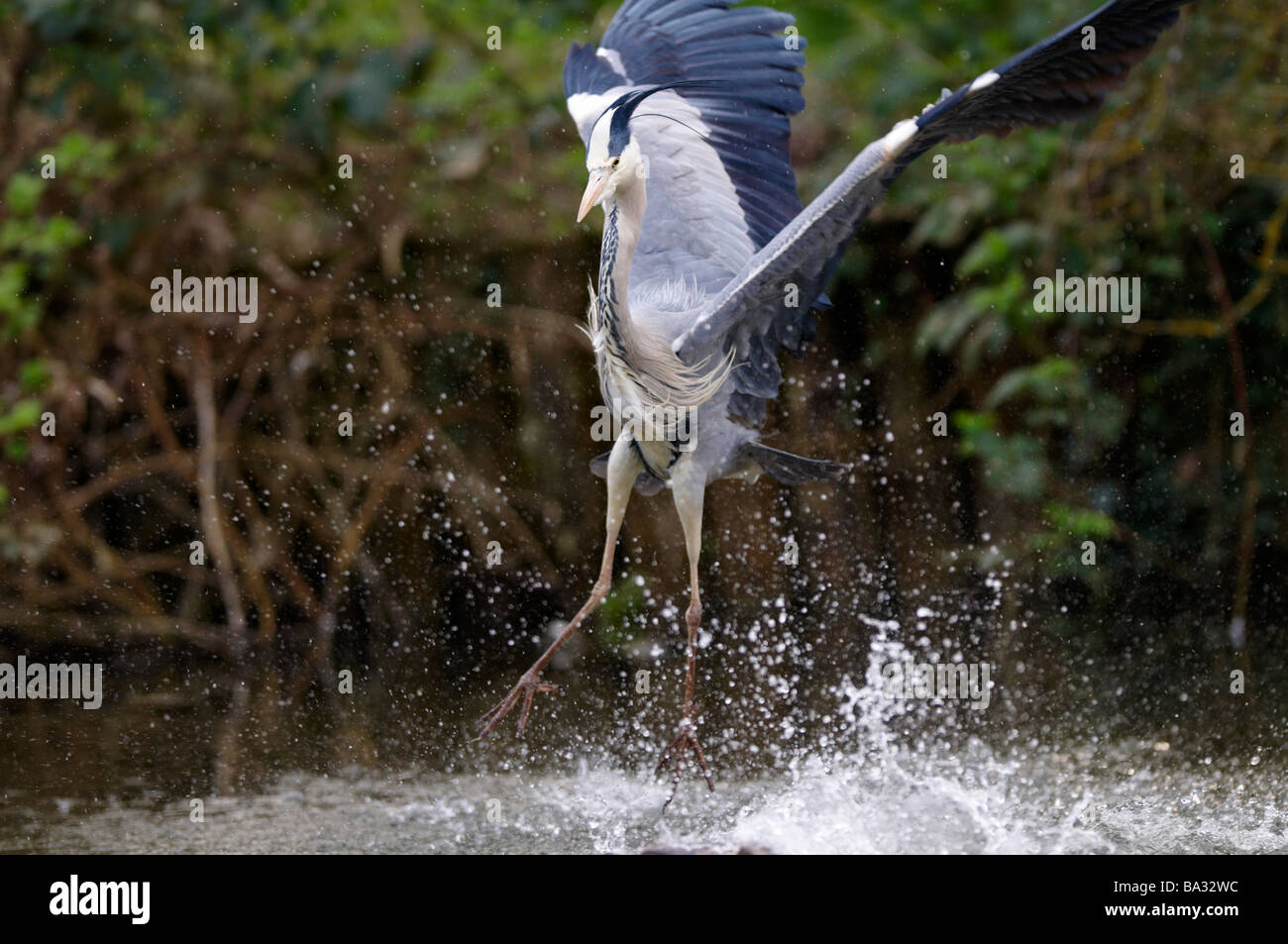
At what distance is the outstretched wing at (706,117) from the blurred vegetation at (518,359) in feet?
6.50

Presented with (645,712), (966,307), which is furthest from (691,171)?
(966,307)

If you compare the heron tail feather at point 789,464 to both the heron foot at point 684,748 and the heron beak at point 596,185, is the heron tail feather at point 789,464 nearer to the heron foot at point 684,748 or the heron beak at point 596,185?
the heron foot at point 684,748

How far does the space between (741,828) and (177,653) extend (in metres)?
3.06

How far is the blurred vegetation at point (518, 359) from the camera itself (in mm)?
6438

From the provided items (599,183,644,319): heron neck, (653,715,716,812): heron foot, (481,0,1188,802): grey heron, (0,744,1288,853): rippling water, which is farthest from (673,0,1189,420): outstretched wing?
(0,744,1288,853): rippling water

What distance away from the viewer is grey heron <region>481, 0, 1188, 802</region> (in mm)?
3613

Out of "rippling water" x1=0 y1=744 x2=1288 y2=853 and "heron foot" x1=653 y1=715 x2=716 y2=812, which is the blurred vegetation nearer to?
"rippling water" x1=0 y1=744 x2=1288 y2=853

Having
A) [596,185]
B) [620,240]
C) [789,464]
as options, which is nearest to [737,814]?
[789,464]

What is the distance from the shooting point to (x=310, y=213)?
23.8 feet

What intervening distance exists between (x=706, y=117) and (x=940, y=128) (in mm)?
1244

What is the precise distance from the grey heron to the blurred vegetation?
193 cm

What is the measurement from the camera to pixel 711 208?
4527 mm

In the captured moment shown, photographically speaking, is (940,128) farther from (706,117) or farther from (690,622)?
(690,622)

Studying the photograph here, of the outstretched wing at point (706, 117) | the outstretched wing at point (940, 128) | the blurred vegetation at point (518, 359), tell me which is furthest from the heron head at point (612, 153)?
the blurred vegetation at point (518, 359)
